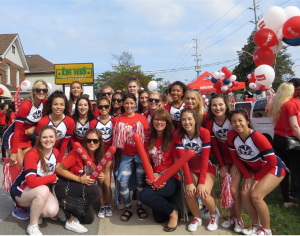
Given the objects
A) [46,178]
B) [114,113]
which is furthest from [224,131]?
[46,178]

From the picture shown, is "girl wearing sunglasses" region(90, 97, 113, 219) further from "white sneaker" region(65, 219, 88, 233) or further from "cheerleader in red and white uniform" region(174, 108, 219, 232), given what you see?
"cheerleader in red and white uniform" region(174, 108, 219, 232)

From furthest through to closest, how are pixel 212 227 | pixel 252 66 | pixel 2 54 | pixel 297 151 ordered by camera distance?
pixel 252 66 → pixel 2 54 → pixel 297 151 → pixel 212 227

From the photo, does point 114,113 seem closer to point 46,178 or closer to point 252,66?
point 46,178

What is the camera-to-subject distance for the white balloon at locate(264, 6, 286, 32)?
18.2 ft

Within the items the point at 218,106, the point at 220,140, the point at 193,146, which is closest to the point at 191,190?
the point at 193,146

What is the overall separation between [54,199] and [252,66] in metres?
30.6

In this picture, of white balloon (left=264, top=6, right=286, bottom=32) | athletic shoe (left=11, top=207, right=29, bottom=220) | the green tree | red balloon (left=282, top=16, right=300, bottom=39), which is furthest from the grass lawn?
the green tree

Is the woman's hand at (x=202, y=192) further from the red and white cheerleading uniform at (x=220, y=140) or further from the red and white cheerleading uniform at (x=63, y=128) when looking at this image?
the red and white cheerleading uniform at (x=63, y=128)

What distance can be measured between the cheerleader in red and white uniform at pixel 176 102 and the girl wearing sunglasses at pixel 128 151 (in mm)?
545

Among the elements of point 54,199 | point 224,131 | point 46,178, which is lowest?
point 54,199

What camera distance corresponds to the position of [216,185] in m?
4.88

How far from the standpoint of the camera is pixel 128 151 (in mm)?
3549

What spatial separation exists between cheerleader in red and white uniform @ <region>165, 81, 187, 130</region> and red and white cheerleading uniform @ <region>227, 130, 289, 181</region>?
1003 mm

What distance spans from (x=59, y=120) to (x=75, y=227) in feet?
4.84
